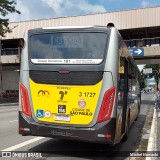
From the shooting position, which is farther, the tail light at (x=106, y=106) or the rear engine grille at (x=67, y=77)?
the rear engine grille at (x=67, y=77)

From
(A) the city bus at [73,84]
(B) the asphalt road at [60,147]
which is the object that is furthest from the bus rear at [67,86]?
(B) the asphalt road at [60,147]

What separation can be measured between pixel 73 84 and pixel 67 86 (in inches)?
6.1

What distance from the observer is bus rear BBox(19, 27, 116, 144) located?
823 centimetres

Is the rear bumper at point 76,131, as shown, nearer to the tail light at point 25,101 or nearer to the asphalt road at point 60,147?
the tail light at point 25,101

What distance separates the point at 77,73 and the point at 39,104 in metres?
1.20

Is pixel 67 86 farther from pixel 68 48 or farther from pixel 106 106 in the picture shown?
pixel 106 106

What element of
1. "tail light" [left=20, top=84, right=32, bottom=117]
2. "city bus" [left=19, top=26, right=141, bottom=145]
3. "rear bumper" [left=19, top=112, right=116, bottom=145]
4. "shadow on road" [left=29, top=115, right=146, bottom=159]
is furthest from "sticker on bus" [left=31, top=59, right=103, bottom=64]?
"shadow on road" [left=29, top=115, right=146, bottom=159]

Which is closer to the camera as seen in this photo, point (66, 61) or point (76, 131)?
point (76, 131)

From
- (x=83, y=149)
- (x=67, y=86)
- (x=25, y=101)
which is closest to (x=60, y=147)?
(x=83, y=149)

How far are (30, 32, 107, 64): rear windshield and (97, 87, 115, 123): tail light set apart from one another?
2.52 ft

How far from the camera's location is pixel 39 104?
8711 millimetres

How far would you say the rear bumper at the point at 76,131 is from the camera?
8125 mm

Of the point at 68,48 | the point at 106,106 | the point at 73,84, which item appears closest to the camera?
the point at 106,106

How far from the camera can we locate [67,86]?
848cm
